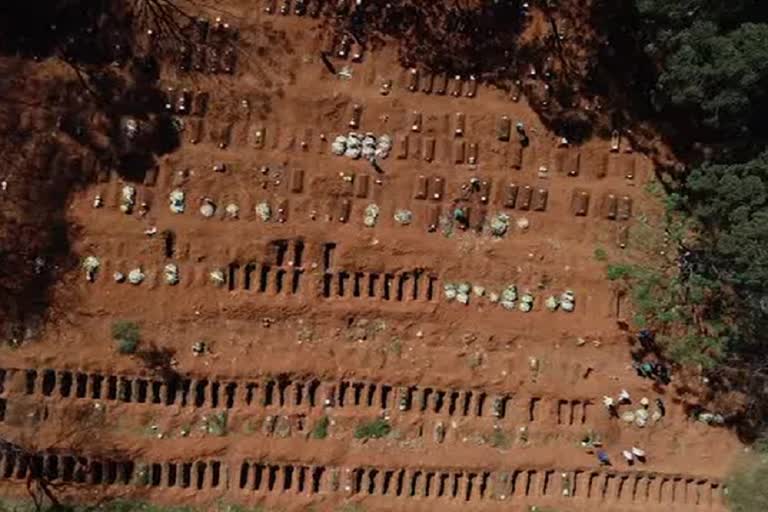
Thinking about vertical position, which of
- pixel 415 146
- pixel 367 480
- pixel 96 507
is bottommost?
pixel 96 507

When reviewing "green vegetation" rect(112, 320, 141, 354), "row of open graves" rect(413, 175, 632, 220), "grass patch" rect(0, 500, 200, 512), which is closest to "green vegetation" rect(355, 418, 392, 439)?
"grass patch" rect(0, 500, 200, 512)

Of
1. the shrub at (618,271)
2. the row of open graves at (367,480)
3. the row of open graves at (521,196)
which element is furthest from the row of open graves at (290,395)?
the row of open graves at (521,196)

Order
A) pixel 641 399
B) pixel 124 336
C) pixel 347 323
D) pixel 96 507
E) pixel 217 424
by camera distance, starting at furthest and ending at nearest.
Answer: pixel 641 399 < pixel 347 323 < pixel 217 424 < pixel 124 336 < pixel 96 507

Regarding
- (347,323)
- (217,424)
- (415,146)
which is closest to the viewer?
(217,424)

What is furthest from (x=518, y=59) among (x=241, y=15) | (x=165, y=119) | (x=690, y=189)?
(x=165, y=119)

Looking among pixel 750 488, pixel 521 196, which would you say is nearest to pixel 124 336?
pixel 521 196

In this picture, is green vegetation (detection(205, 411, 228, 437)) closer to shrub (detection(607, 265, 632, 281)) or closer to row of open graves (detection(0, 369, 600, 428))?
row of open graves (detection(0, 369, 600, 428))

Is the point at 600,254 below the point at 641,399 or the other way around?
the other way around

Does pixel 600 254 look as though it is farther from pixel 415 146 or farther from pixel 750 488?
pixel 750 488

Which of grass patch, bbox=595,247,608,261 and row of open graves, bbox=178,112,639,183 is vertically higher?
row of open graves, bbox=178,112,639,183
